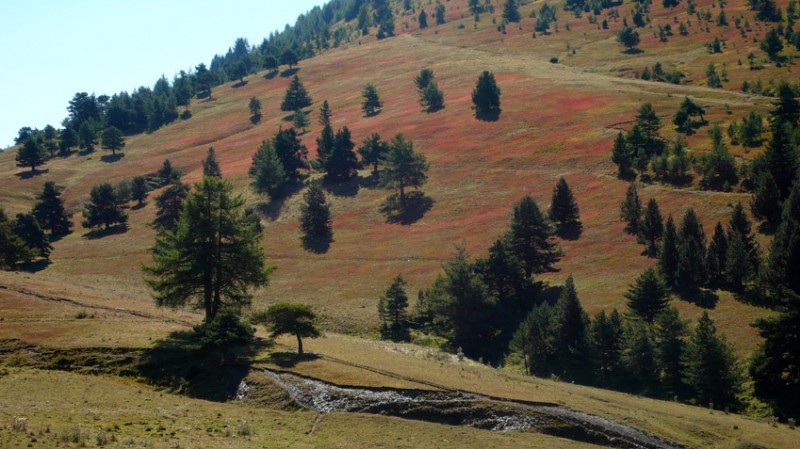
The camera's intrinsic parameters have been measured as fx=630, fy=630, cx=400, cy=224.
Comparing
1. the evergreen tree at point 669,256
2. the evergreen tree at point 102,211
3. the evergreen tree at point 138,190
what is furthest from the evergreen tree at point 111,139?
the evergreen tree at point 669,256

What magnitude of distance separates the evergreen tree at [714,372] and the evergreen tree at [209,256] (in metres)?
35.5

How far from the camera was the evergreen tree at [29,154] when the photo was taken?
516 ft

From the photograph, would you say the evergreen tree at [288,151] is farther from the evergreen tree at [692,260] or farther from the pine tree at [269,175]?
the evergreen tree at [692,260]

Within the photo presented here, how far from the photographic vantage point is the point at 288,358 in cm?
4497

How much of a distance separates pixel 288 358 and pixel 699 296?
43290 millimetres

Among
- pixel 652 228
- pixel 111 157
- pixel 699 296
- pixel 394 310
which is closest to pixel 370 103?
pixel 111 157

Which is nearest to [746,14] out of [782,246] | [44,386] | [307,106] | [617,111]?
[617,111]

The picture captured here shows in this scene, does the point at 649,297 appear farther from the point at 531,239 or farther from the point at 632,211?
the point at 632,211

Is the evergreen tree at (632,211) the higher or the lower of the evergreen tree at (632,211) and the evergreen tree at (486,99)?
the lower

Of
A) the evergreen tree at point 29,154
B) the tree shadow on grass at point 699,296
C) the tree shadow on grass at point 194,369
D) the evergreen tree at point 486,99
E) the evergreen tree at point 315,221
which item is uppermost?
the evergreen tree at point 29,154

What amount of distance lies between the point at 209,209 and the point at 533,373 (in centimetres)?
3340

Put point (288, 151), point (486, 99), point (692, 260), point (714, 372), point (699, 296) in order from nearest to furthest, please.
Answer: point (714, 372), point (699, 296), point (692, 260), point (288, 151), point (486, 99)

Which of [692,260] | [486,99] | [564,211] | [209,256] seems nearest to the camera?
[209,256]

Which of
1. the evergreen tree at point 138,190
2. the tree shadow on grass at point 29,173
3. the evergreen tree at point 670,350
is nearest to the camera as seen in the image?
the evergreen tree at point 670,350
